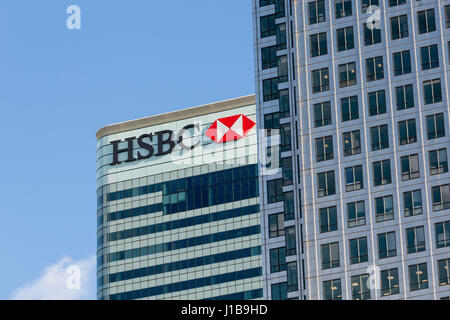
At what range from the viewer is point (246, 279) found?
6713 inches

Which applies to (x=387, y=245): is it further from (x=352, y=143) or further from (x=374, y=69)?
(x=374, y=69)

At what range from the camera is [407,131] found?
10588 centimetres

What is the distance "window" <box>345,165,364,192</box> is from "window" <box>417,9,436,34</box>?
16195 millimetres

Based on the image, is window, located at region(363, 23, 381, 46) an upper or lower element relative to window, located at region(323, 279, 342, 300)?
upper

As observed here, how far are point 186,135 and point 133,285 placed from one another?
29613mm

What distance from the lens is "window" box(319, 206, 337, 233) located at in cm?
10569

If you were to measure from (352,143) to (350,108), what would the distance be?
395 cm

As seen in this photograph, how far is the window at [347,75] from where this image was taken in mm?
109938

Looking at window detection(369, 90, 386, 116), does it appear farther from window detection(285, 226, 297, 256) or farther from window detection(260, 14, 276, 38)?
window detection(260, 14, 276, 38)

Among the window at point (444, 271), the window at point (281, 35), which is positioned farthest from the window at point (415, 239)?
the window at point (281, 35)

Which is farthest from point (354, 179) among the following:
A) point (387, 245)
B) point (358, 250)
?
point (387, 245)

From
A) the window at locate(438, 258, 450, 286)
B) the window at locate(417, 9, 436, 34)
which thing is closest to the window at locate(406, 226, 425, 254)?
the window at locate(438, 258, 450, 286)

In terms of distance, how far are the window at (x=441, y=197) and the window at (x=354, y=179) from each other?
7.46m
